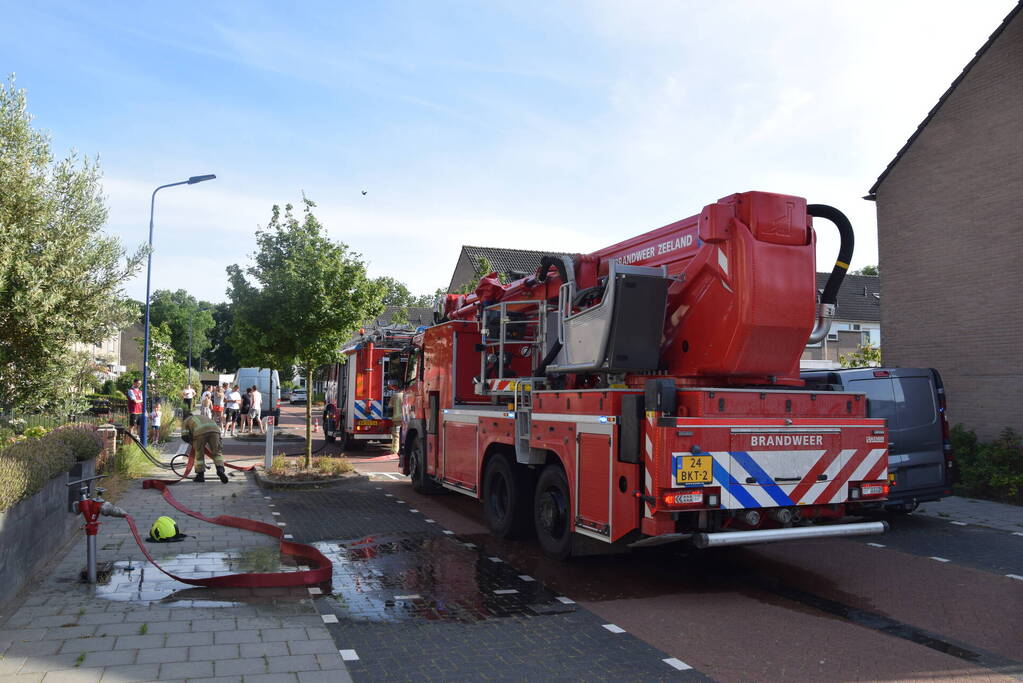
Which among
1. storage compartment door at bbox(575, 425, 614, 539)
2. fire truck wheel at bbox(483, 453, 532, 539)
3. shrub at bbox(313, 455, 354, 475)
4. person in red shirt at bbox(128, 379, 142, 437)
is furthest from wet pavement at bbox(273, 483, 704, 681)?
person in red shirt at bbox(128, 379, 142, 437)

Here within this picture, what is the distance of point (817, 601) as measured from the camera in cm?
677

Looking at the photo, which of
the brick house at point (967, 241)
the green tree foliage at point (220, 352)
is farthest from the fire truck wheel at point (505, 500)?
the green tree foliage at point (220, 352)

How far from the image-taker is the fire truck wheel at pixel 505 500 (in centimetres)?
894

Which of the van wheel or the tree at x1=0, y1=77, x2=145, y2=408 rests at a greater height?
the tree at x1=0, y1=77, x2=145, y2=408

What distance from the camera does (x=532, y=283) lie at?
9.41m

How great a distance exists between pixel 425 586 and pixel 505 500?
228cm

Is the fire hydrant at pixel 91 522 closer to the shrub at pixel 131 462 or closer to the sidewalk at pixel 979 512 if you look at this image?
the shrub at pixel 131 462

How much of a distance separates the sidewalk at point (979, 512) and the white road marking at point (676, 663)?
7035 millimetres

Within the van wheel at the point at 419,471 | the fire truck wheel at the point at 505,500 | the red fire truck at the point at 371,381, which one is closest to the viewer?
the fire truck wheel at the point at 505,500

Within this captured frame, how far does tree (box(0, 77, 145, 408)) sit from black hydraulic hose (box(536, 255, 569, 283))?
580 centimetres

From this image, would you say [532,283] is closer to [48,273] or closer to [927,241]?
[48,273]

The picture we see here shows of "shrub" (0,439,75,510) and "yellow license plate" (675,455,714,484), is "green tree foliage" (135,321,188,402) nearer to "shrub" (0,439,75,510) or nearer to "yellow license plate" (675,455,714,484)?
"shrub" (0,439,75,510)

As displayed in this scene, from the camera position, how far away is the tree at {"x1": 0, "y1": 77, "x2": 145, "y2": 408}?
9.27 meters

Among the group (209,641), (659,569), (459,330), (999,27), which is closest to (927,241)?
(999,27)
